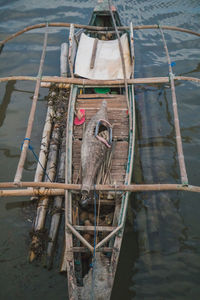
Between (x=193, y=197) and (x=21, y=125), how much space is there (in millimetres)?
5975

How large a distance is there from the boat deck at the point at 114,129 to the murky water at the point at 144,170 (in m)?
1.17

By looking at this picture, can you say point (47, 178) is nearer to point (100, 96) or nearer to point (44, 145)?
point (44, 145)

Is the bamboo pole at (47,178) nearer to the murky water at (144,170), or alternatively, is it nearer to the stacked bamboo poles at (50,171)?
the stacked bamboo poles at (50,171)

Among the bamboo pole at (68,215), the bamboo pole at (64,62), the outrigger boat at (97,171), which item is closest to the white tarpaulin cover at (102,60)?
the outrigger boat at (97,171)

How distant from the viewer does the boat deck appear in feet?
19.4

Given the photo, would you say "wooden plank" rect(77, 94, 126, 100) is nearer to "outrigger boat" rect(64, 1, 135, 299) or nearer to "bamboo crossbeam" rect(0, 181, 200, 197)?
"outrigger boat" rect(64, 1, 135, 299)

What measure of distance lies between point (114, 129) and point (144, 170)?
61.4 inches

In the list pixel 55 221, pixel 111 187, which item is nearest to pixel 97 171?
pixel 111 187

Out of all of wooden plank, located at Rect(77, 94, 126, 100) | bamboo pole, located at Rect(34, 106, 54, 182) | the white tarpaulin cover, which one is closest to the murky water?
bamboo pole, located at Rect(34, 106, 54, 182)

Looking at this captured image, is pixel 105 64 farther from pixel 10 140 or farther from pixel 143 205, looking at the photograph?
pixel 143 205

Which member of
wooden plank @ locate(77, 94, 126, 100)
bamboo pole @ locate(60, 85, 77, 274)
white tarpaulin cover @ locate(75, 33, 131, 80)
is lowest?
bamboo pole @ locate(60, 85, 77, 274)

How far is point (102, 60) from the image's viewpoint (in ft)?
29.3

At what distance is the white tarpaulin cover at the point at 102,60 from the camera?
8.41 m

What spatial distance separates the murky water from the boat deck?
1.17 meters
